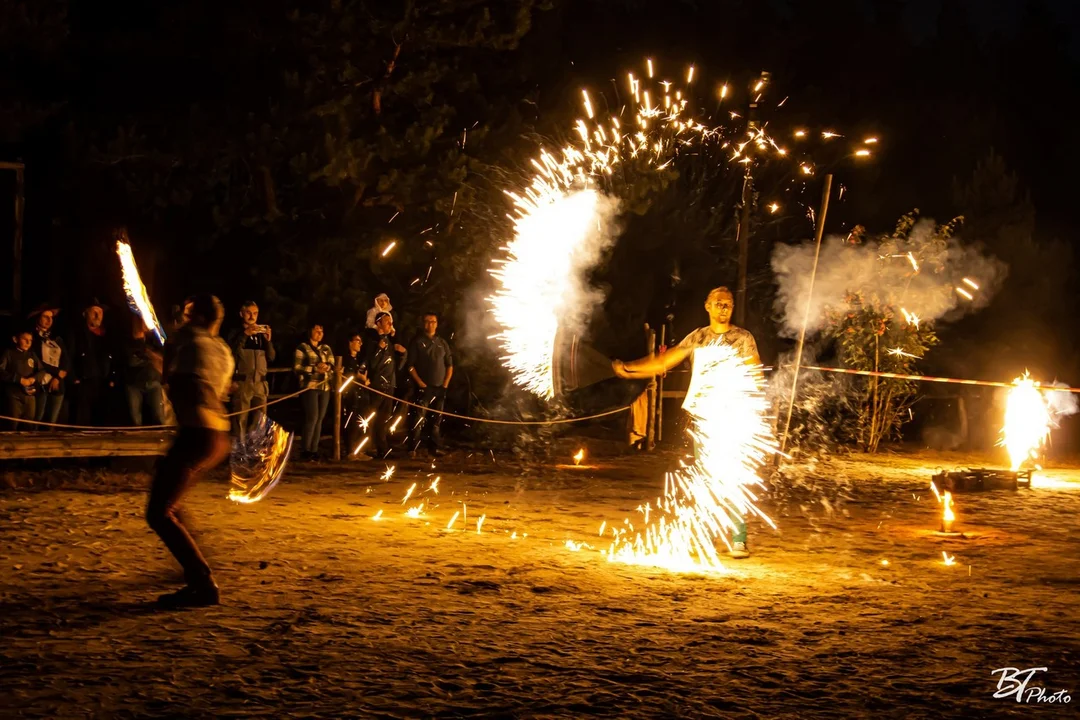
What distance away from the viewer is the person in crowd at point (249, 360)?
1428cm

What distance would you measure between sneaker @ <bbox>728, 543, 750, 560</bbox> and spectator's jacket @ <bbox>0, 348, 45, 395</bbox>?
853 centimetres

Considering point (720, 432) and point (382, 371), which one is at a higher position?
point (382, 371)

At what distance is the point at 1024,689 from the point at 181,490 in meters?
4.61

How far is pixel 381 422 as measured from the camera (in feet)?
52.4

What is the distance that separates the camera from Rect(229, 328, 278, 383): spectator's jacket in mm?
14312

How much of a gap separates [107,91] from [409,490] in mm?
8359

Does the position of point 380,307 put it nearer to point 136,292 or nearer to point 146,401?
point 146,401

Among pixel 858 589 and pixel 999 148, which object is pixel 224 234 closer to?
pixel 858 589

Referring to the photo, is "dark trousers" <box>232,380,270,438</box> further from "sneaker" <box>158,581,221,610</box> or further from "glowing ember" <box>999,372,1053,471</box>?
"glowing ember" <box>999,372,1053,471</box>

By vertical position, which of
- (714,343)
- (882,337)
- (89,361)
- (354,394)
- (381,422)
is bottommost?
(381,422)

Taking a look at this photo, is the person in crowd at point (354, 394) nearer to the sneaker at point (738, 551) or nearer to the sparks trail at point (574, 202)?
the sparks trail at point (574, 202)

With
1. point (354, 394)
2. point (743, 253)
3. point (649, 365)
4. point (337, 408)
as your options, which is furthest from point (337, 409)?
point (649, 365)

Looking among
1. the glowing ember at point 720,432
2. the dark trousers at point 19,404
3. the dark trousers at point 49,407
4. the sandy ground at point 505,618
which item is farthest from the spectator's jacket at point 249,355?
the glowing ember at point 720,432

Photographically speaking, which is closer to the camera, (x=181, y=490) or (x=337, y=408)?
(x=181, y=490)
